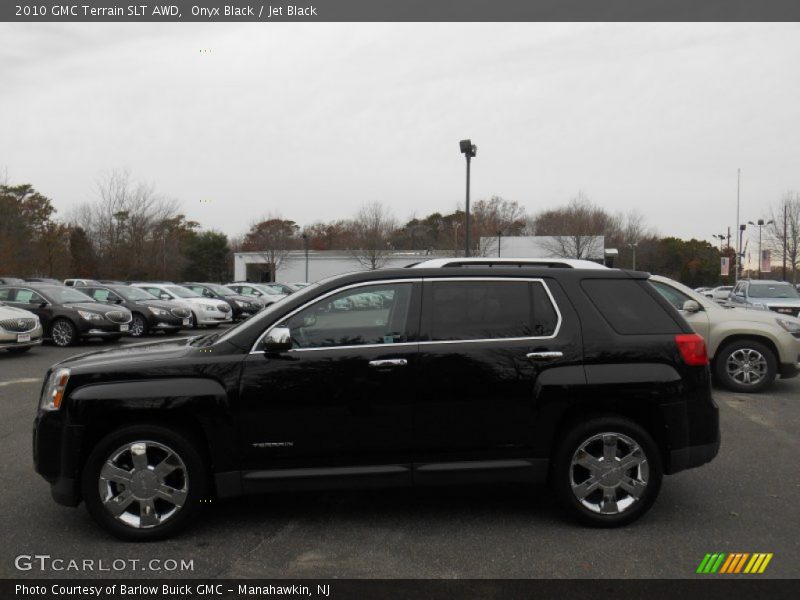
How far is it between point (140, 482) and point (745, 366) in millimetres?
8574

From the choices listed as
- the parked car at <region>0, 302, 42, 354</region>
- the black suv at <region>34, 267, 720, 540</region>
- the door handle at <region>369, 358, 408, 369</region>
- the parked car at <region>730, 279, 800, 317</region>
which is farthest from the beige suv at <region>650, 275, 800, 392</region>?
the parked car at <region>0, 302, 42, 354</region>

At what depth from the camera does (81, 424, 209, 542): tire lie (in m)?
4.20

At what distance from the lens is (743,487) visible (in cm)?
536

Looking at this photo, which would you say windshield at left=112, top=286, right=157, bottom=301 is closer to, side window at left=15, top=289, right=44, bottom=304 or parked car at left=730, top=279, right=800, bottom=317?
side window at left=15, top=289, right=44, bottom=304

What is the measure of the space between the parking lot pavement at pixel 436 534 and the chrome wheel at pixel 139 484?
0.18 m

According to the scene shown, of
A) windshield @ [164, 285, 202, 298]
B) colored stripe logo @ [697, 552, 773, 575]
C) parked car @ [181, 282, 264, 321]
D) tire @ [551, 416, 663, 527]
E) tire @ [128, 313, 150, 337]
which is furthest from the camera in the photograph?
parked car @ [181, 282, 264, 321]

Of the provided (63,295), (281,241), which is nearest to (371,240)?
(281,241)

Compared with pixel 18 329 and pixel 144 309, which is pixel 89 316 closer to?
pixel 18 329

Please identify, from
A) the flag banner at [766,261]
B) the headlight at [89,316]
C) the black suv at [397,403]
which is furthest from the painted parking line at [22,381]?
the flag banner at [766,261]

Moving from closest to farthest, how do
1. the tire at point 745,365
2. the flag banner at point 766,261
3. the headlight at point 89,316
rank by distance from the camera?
the tire at point 745,365
the headlight at point 89,316
the flag banner at point 766,261

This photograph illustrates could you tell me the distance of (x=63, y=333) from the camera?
16016mm

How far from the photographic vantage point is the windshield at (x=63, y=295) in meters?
16.5

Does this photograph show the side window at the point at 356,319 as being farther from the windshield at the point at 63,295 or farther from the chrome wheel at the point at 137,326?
the chrome wheel at the point at 137,326

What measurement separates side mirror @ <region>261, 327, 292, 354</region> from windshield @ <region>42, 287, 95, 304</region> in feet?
46.4
